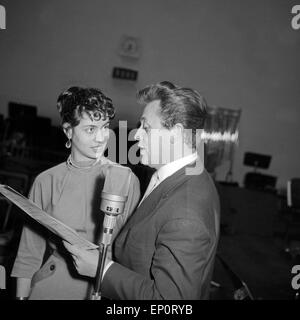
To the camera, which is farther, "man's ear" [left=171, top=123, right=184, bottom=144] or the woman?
the woman

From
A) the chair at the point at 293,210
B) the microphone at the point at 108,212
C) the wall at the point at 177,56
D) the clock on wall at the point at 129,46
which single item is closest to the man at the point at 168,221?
the microphone at the point at 108,212

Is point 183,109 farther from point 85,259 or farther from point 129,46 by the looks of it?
point 129,46

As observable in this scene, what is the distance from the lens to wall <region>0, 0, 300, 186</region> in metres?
7.62

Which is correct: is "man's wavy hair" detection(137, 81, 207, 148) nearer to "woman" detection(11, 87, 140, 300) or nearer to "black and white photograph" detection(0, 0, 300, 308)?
"black and white photograph" detection(0, 0, 300, 308)

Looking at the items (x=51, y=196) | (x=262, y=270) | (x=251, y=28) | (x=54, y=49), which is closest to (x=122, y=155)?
(x=51, y=196)

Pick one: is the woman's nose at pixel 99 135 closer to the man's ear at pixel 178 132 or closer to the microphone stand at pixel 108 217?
the man's ear at pixel 178 132

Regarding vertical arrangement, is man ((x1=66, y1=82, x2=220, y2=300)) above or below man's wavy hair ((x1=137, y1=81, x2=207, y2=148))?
below

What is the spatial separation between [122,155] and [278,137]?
25.9ft

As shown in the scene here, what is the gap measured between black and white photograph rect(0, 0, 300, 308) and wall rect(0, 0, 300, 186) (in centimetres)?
3

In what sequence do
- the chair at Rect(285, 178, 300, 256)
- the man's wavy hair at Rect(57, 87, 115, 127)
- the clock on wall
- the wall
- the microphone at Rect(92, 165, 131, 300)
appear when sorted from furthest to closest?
1. the clock on wall
2. the wall
3. the chair at Rect(285, 178, 300, 256)
4. the man's wavy hair at Rect(57, 87, 115, 127)
5. the microphone at Rect(92, 165, 131, 300)

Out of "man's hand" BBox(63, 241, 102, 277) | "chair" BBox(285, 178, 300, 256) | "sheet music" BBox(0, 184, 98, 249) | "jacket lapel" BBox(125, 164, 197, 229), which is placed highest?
"jacket lapel" BBox(125, 164, 197, 229)

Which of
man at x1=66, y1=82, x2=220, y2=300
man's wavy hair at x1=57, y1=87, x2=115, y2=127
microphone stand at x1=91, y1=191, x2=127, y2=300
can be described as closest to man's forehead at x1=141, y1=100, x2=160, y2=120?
man at x1=66, y1=82, x2=220, y2=300

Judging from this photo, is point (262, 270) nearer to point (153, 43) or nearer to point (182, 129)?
point (182, 129)

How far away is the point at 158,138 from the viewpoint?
1322 mm
